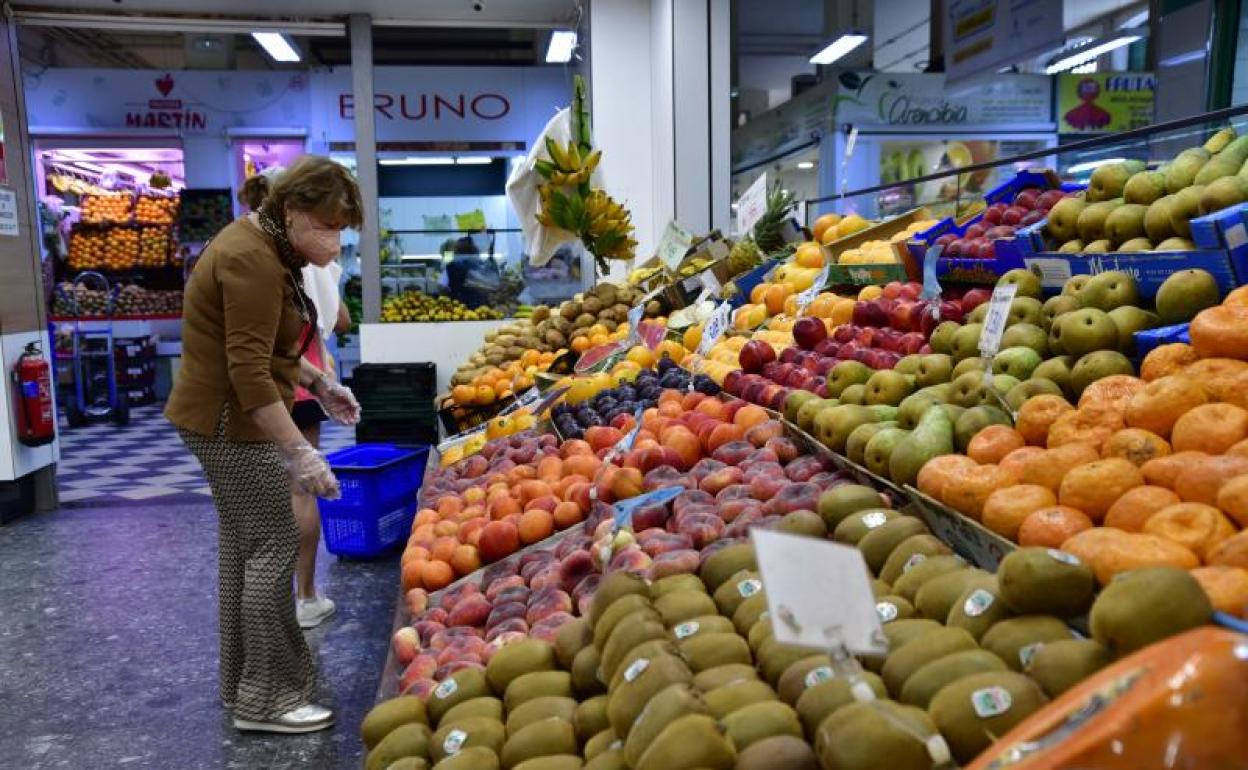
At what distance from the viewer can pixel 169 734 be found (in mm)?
3271

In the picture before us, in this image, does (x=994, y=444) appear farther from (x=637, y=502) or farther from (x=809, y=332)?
(x=809, y=332)

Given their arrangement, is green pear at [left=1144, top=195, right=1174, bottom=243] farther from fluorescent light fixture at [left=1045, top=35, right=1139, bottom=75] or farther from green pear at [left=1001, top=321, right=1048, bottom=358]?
fluorescent light fixture at [left=1045, top=35, right=1139, bottom=75]

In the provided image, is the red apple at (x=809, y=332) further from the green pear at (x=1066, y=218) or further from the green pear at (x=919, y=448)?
the green pear at (x=919, y=448)

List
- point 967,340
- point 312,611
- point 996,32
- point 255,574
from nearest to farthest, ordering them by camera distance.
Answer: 1. point 967,340
2. point 255,574
3. point 312,611
4. point 996,32

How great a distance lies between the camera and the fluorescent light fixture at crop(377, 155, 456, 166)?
12.4m

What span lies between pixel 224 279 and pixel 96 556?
3400 millimetres

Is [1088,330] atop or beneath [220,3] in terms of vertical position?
beneath

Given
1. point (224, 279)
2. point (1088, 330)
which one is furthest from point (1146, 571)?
point (224, 279)

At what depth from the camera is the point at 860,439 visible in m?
2.30

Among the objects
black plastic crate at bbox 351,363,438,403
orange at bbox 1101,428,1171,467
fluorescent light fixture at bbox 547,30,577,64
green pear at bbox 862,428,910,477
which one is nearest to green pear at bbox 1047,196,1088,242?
green pear at bbox 862,428,910,477

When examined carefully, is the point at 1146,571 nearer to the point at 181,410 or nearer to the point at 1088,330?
the point at 1088,330

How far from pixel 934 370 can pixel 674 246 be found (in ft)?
10.1

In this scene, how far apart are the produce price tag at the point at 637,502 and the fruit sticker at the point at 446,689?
529 mm

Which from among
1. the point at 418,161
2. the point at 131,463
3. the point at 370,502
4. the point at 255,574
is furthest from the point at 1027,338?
the point at 418,161
